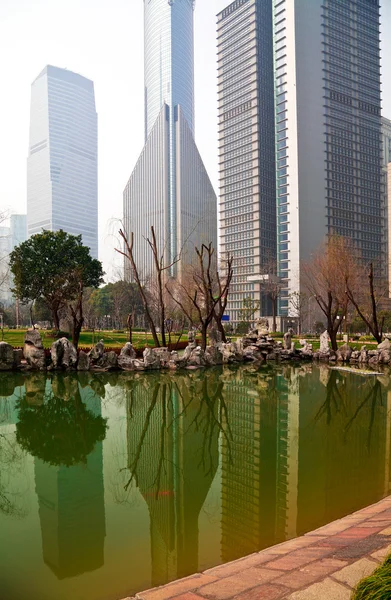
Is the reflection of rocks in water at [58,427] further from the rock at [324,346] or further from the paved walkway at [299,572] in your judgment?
the rock at [324,346]

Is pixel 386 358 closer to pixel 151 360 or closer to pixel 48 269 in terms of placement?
pixel 151 360

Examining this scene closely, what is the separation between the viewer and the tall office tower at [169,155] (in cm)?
8219

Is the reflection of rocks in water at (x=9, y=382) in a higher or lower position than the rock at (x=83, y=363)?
lower

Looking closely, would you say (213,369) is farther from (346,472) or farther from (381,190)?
(381,190)

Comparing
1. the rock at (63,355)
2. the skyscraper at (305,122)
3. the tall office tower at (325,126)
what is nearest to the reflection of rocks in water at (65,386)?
the rock at (63,355)

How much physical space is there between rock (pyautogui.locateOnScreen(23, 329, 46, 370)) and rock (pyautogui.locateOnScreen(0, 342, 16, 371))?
51 centimetres

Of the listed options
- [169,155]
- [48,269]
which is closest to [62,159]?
[169,155]

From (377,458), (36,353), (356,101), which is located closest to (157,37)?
(356,101)

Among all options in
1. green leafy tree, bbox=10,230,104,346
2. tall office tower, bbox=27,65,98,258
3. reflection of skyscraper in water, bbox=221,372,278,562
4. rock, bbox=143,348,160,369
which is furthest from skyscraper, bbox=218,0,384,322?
tall office tower, bbox=27,65,98,258

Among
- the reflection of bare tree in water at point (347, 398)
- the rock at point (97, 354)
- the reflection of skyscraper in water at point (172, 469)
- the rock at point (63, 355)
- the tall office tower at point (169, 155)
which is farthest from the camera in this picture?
the tall office tower at point (169, 155)

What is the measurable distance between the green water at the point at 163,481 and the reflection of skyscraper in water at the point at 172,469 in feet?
0.06

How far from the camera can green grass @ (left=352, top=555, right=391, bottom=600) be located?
7.02ft

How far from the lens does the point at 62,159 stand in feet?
500

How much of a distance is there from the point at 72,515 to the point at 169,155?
99.1m
